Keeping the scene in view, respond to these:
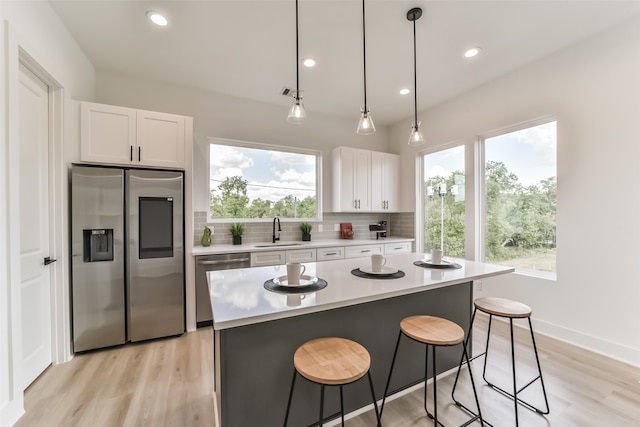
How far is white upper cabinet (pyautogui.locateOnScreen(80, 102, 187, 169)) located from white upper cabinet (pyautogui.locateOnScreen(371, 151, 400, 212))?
2819mm

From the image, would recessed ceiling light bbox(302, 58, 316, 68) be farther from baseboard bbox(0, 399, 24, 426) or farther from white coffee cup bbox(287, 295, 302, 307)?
baseboard bbox(0, 399, 24, 426)

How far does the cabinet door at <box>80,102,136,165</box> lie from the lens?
2.40 meters

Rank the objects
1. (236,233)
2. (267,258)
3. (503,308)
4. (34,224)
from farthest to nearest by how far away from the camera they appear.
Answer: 1. (236,233)
2. (267,258)
3. (34,224)
4. (503,308)

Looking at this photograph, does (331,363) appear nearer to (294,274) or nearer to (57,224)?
(294,274)

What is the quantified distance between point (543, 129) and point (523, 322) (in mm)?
2142

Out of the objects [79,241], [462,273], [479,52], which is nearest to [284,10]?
[479,52]

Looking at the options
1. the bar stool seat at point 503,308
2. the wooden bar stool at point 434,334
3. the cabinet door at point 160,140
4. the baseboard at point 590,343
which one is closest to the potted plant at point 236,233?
the cabinet door at point 160,140

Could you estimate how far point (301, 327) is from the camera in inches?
57.1

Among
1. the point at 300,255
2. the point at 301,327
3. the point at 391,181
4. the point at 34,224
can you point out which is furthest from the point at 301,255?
the point at 34,224

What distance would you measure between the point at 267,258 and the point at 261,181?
1246mm

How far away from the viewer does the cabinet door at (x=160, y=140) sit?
261 cm

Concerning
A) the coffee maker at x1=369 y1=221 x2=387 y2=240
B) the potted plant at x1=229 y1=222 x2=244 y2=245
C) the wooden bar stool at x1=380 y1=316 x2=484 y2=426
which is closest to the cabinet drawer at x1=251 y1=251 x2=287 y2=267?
the potted plant at x1=229 y1=222 x2=244 y2=245

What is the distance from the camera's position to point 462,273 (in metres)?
1.79

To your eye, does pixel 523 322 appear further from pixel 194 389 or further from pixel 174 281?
pixel 174 281
